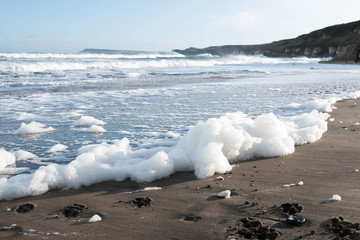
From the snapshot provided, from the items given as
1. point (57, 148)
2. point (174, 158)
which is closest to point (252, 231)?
point (174, 158)

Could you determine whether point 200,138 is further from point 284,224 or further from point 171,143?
point 284,224

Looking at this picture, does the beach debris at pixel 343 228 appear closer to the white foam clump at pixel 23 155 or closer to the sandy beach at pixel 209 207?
the sandy beach at pixel 209 207

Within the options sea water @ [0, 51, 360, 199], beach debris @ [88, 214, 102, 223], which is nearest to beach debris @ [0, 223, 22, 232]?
beach debris @ [88, 214, 102, 223]

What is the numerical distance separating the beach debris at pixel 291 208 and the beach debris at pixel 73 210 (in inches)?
55.4

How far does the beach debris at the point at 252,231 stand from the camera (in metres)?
2.11

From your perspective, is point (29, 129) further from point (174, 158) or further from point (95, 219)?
point (95, 219)

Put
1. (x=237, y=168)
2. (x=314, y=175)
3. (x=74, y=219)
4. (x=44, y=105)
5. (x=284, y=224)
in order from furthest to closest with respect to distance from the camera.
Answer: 1. (x=44, y=105)
2. (x=237, y=168)
3. (x=314, y=175)
4. (x=74, y=219)
5. (x=284, y=224)

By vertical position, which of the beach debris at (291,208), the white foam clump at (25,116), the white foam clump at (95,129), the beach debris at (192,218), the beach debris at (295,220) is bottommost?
the white foam clump at (25,116)

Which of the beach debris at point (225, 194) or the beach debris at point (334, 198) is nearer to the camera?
the beach debris at point (334, 198)

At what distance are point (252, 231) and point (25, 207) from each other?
1640mm

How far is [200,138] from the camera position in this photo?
12.4 feet

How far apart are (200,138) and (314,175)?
1172 millimetres

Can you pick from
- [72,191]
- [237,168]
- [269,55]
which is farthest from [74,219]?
[269,55]

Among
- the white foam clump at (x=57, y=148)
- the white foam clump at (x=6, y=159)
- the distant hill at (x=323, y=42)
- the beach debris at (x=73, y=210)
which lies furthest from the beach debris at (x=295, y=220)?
the distant hill at (x=323, y=42)
